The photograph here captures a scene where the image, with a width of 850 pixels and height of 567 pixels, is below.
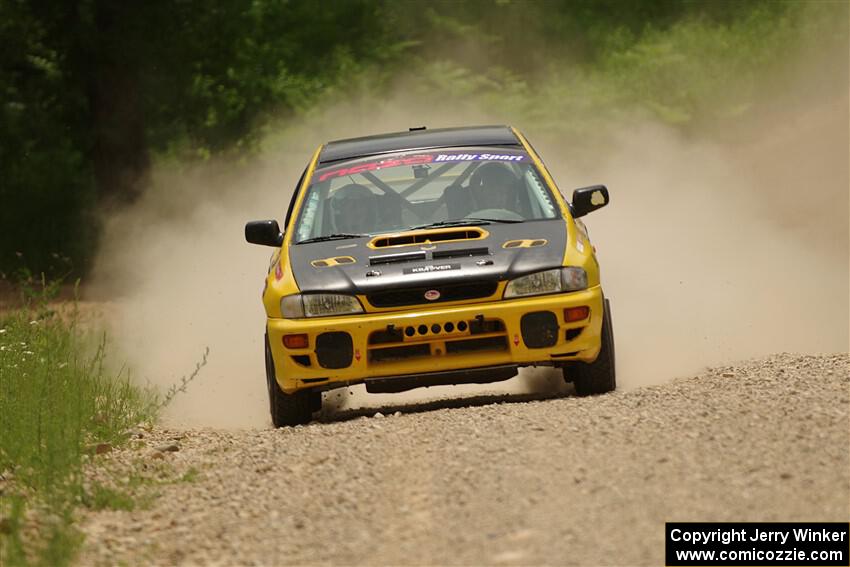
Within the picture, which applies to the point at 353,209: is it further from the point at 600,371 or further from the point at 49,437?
the point at 49,437

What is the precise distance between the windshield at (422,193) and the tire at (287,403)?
1002 mm

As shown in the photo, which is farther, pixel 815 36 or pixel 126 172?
pixel 815 36

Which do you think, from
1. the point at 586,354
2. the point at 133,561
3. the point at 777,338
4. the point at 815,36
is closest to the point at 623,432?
the point at 586,354

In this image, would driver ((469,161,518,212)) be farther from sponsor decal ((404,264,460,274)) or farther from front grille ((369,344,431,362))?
front grille ((369,344,431,362))

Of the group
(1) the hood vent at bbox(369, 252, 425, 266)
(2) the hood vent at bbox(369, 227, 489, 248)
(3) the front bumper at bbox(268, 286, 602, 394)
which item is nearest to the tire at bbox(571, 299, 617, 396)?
(3) the front bumper at bbox(268, 286, 602, 394)

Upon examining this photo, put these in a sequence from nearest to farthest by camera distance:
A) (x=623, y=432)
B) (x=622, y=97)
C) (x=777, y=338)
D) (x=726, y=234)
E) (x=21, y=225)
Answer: (x=623, y=432) → (x=777, y=338) → (x=726, y=234) → (x=21, y=225) → (x=622, y=97)

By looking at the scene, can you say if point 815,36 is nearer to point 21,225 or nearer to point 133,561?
point 21,225

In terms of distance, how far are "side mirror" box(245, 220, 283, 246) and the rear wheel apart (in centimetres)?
214

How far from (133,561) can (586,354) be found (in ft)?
11.5

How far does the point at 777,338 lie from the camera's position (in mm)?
13836

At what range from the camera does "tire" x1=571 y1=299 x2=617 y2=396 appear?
9.77m


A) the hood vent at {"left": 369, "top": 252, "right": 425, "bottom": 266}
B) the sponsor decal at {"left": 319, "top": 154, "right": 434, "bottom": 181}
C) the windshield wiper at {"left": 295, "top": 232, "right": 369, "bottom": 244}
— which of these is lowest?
the hood vent at {"left": 369, "top": 252, "right": 425, "bottom": 266}

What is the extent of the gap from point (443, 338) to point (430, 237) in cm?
85

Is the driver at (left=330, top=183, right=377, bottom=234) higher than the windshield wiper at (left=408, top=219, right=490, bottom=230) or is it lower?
higher
